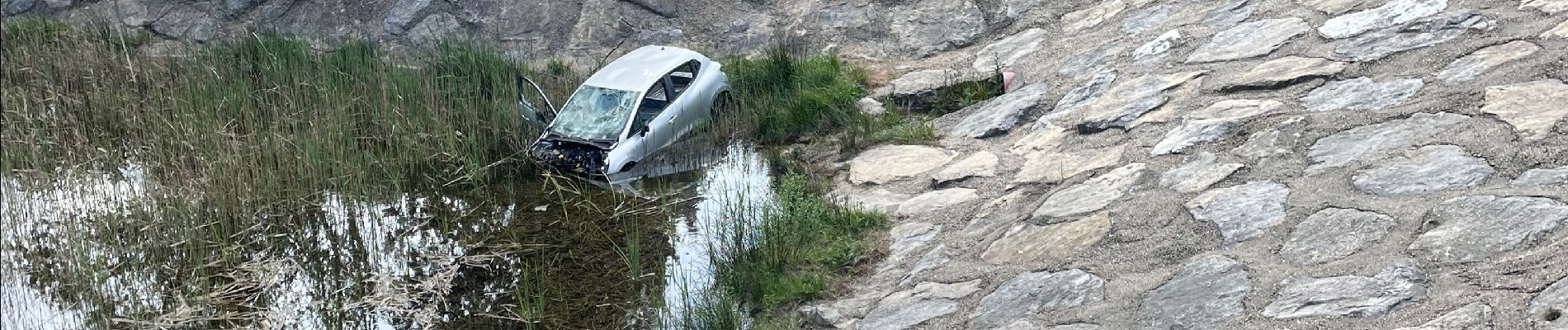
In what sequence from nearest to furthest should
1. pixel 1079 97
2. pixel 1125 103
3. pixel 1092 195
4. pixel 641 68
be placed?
pixel 1092 195 → pixel 1125 103 → pixel 1079 97 → pixel 641 68

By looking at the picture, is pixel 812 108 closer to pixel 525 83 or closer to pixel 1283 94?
pixel 525 83

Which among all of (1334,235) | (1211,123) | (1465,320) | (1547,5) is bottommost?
(1211,123)

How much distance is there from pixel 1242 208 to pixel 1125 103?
235cm

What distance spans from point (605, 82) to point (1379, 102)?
4.94m

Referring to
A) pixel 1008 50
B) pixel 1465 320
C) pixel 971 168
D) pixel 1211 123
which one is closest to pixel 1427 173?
pixel 1465 320

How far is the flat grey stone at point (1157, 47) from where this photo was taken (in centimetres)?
885

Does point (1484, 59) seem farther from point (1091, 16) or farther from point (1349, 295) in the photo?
point (1091, 16)

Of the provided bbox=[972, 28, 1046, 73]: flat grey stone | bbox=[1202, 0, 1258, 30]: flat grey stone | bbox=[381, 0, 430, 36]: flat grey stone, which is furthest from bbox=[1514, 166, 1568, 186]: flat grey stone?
bbox=[381, 0, 430, 36]: flat grey stone

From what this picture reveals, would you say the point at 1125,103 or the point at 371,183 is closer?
the point at 1125,103

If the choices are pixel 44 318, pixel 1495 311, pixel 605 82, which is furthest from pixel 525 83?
pixel 1495 311

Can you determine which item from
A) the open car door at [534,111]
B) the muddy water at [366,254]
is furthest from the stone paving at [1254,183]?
the open car door at [534,111]

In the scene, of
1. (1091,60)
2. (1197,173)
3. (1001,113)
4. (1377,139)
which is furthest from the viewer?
(1091,60)

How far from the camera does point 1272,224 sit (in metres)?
5.54

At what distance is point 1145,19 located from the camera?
384 inches
